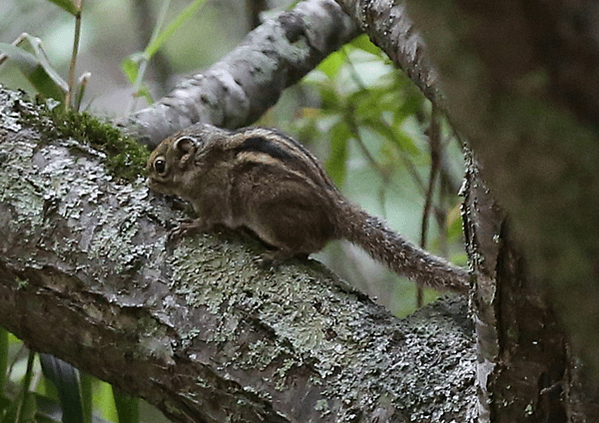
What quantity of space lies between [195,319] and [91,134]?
23.8 inches

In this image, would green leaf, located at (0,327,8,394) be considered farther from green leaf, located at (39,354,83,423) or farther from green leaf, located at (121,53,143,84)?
green leaf, located at (121,53,143,84)

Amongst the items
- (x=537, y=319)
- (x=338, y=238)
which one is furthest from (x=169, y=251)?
(x=537, y=319)

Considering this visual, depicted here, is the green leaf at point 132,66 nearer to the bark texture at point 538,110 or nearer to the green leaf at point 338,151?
the green leaf at point 338,151

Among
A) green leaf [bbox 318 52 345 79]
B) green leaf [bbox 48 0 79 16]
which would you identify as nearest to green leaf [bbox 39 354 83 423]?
green leaf [bbox 48 0 79 16]

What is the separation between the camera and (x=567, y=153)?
29cm

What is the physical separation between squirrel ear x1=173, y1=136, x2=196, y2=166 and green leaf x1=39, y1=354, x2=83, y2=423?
650 millimetres

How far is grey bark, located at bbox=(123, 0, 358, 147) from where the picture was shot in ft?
7.02

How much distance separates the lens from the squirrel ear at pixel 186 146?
201cm

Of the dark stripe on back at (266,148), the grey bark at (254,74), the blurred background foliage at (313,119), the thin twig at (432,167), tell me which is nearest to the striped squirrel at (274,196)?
the dark stripe on back at (266,148)

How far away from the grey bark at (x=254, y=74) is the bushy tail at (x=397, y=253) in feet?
1.71

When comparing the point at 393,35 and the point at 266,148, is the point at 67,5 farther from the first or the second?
the point at 393,35

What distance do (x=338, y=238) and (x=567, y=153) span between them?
156 centimetres

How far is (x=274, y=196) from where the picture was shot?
1.85m

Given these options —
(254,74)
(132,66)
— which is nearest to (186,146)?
(254,74)
